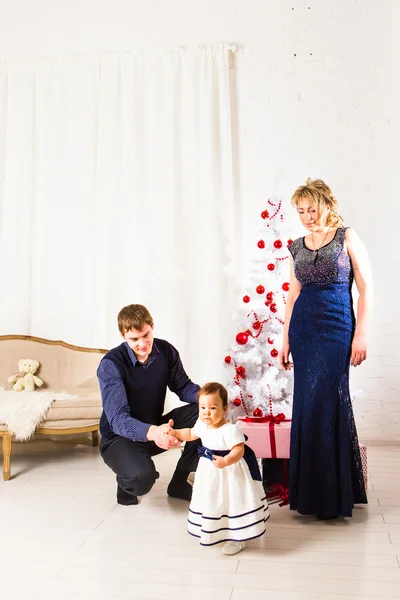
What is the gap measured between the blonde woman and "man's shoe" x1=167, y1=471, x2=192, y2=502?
51 cm

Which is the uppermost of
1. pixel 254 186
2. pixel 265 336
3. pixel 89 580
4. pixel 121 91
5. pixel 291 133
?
pixel 121 91

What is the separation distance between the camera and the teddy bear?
173 inches

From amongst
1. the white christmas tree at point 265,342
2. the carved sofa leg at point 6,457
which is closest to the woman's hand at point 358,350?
the white christmas tree at point 265,342

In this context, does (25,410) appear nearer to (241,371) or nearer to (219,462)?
(241,371)

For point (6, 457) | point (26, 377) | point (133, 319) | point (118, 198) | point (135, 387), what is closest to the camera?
point (133, 319)

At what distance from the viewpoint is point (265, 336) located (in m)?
4.14

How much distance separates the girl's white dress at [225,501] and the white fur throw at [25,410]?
1.46 meters

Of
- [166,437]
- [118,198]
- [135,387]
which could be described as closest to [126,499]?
[135,387]

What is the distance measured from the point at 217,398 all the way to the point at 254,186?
2.45 meters

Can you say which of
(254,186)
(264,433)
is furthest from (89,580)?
(254,186)

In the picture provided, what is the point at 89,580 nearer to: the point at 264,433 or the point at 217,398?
the point at 217,398

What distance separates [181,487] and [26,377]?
1618 millimetres

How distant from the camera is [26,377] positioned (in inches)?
174

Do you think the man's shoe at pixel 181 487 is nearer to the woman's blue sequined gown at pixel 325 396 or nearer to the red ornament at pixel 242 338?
the woman's blue sequined gown at pixel 325 396
